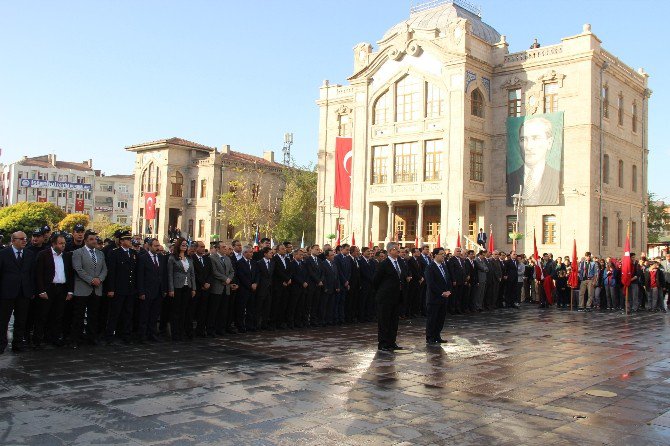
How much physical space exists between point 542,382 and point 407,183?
29179 mm

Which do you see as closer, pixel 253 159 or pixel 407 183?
pixel 407 183

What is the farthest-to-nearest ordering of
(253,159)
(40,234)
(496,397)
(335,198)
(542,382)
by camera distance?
1. (253,159)
2. (335,198)
3. (40,234)
4. (542,382)
5. (496,397)

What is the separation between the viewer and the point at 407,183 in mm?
36938

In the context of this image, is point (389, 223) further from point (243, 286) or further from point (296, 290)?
point (243, 286)

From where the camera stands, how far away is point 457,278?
56.0 feet

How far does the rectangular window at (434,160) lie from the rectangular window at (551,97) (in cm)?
616

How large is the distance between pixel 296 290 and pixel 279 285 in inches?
17.1

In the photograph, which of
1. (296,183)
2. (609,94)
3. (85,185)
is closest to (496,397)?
(609,94)

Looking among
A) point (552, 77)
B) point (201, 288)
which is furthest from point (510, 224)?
Result: point (201, 288)

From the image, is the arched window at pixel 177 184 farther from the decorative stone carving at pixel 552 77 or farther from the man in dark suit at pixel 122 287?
the man in dark suit at pixel 122 287

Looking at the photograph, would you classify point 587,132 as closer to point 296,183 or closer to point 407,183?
point 407,183

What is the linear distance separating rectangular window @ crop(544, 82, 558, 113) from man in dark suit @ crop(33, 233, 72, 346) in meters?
30.2

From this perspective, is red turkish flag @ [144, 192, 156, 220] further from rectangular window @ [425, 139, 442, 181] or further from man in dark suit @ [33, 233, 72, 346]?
man in dark suit @ [33, 233, 72, 346]

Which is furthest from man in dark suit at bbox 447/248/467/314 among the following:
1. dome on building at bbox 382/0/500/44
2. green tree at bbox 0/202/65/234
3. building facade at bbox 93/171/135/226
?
building facade at bbox 93/171/135/226
